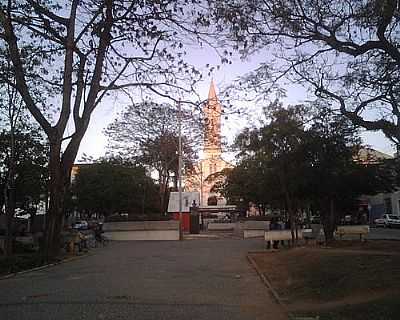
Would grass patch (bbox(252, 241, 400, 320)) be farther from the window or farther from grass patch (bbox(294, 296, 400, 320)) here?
the window

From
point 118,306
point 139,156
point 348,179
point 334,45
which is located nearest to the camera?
point 118,306

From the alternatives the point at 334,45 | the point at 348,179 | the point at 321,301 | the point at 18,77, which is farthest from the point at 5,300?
the point at 348,179

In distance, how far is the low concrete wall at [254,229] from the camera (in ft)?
134

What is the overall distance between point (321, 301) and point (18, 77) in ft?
44.6

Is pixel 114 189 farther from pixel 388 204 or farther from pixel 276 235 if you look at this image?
pixel 388 204

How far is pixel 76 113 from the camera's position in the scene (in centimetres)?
2083

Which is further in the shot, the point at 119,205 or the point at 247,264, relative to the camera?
the point at 119,205

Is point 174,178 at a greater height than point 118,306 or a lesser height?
greater

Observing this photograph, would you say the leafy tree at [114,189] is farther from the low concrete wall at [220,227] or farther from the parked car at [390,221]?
the parked car at [390,221]

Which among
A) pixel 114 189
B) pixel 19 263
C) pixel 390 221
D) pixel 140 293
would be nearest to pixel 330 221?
pixel 19 263

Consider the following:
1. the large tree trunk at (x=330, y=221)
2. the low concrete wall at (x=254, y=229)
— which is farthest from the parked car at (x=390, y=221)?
the large tree trunk at (x=330, y=221)

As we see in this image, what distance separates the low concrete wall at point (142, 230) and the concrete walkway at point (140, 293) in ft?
61.5

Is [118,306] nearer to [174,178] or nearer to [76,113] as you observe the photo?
[76,113]

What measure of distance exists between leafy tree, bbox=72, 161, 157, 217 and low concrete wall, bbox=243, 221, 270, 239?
15.8m
